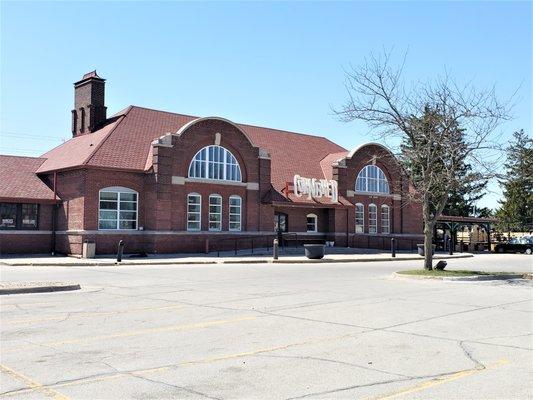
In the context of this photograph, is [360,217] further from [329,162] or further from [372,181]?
[329,162]

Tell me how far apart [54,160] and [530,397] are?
3438 centimetres

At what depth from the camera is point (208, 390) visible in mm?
6266

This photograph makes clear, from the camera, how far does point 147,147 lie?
35500mm

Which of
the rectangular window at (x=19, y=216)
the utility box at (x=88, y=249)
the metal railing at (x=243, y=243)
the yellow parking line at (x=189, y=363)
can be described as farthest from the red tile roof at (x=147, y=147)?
the yellow parking line at (x=189, y=363)

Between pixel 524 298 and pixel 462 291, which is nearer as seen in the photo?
pixel 524 298

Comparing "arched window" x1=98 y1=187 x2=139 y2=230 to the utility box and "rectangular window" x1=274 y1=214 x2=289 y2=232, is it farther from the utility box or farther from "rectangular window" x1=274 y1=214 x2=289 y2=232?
"rectangular window" x1=274 y1=214 x2=289 y2=232

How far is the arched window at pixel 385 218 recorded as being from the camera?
46062 mm

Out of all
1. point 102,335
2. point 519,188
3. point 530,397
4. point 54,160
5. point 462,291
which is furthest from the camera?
point 519,188

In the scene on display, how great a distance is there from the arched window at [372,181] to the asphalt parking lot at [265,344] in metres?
29.0

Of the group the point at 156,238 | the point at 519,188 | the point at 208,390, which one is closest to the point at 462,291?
the point at 208,390

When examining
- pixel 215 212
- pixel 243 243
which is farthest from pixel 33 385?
pixel 243 243

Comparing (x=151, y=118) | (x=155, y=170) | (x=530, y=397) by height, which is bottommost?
(x=530, y=397)

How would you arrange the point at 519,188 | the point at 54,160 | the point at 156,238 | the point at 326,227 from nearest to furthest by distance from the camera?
1. the point at 156,238
2. the point at 54,160
3. the point at 326,227
4. the point at 519,188

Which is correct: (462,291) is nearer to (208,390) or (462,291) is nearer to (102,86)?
(208,390)
